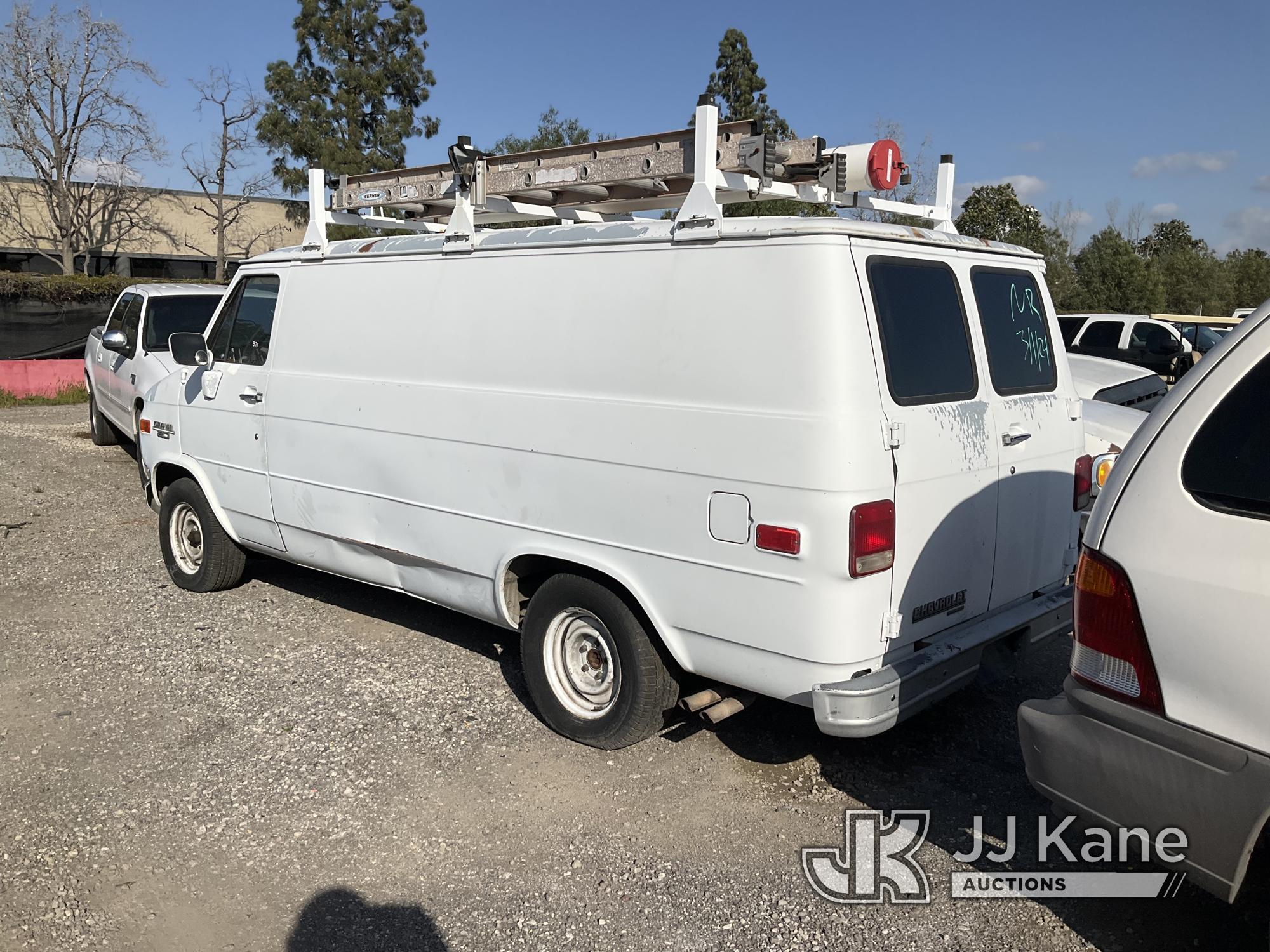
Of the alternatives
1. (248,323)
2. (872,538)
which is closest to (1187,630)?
(872,538)

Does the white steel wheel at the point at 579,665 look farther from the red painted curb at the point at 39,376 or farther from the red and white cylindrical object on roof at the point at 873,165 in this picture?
the red painted curb at the point at 39,376

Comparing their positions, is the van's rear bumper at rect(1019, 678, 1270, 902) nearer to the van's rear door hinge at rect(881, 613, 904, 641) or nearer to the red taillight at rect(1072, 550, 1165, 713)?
the red taillight at rect(1072, 550, 1165, 713)

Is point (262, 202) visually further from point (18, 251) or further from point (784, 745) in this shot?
point (784, 745)

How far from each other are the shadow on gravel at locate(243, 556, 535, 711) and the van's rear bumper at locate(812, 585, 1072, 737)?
1.90m

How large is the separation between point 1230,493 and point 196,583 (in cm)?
608

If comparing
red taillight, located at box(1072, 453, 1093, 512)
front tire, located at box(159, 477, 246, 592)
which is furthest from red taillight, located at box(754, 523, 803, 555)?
front tire, located at box(159, 477, 246, 592)

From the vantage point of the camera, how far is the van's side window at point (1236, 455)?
2.43 metres

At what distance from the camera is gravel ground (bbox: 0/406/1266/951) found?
10.8 ft

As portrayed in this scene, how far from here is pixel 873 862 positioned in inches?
145

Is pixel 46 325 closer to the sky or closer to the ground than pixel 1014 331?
closer to the ground

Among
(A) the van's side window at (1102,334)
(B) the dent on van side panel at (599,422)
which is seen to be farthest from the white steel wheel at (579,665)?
(A) the van's side window at (1102,334)

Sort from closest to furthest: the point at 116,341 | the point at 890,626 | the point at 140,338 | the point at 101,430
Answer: the point at 890,626 < the point at 116,341 < the point at 140,338 < the point at 101,430

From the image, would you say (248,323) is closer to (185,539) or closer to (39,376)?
(185,539)

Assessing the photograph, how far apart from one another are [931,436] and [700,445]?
33.2 inches
